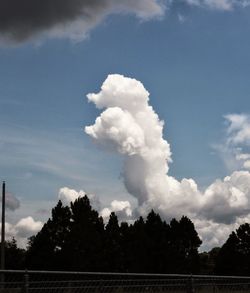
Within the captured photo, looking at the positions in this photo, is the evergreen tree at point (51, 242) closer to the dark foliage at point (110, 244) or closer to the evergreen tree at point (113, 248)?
the dark foliage at point (110, 244)

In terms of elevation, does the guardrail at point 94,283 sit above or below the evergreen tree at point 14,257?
below

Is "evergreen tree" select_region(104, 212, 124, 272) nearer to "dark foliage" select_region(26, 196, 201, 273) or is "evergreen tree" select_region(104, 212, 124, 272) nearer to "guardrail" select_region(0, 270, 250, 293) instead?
"dark foliage" select_region(26, 196, 201, 273)

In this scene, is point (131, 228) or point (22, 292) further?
point (131, 228)

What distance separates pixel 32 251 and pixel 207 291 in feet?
133

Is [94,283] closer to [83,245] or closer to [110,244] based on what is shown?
[83,245]

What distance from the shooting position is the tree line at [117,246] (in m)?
47.9

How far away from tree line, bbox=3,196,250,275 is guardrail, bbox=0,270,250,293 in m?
34.9

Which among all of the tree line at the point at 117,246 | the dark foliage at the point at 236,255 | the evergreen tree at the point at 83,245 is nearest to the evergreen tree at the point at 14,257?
the tree line at the point at 117,246

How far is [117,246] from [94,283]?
48.1 metres

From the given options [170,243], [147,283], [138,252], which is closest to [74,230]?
[138,252]

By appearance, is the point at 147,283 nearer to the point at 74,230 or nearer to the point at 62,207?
the point at 74,230

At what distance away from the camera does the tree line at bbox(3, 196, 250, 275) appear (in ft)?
157

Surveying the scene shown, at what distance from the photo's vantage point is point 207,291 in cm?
1156

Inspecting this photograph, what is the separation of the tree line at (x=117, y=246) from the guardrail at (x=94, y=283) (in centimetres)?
3489
